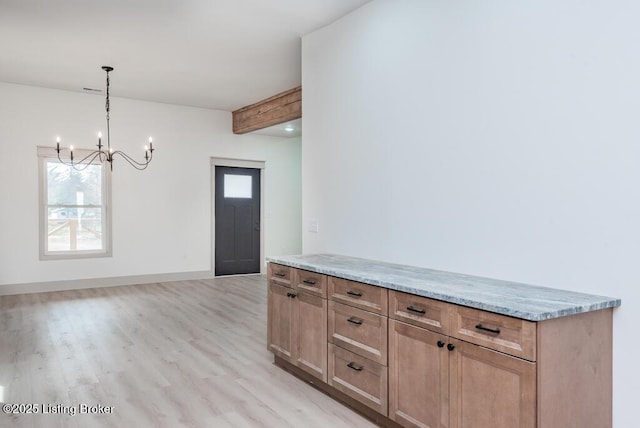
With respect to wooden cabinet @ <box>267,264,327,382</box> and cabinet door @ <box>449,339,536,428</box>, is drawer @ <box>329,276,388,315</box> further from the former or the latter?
cabinet door @ <box>449,339,536,428</box>

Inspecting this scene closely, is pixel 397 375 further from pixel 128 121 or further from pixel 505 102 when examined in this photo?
pixel 128 121

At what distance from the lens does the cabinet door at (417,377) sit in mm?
2172

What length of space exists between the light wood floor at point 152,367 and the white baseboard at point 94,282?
34 cm

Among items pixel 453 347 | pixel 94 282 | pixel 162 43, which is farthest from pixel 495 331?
pixel 94 282

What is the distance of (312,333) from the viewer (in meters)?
3.13

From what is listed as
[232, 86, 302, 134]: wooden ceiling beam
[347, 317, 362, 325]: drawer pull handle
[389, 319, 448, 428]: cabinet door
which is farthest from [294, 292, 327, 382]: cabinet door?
[232, 86, 302, 134]: wooden ceiling beam

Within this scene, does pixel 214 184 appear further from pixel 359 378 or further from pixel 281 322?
pixel 359 378

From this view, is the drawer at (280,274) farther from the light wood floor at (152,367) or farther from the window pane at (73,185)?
the window pane at (73,185)

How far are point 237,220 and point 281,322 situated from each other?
5095 mm

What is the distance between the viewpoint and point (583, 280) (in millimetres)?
2213

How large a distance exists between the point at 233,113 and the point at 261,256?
8.93 ft

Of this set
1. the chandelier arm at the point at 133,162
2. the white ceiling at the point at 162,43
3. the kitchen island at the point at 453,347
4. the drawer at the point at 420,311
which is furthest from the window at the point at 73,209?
the drawer at the point at 420,311

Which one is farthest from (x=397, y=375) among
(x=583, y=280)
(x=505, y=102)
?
(x=505, y=102)

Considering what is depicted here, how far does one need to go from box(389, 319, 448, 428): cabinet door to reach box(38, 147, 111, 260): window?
5.88 meters
